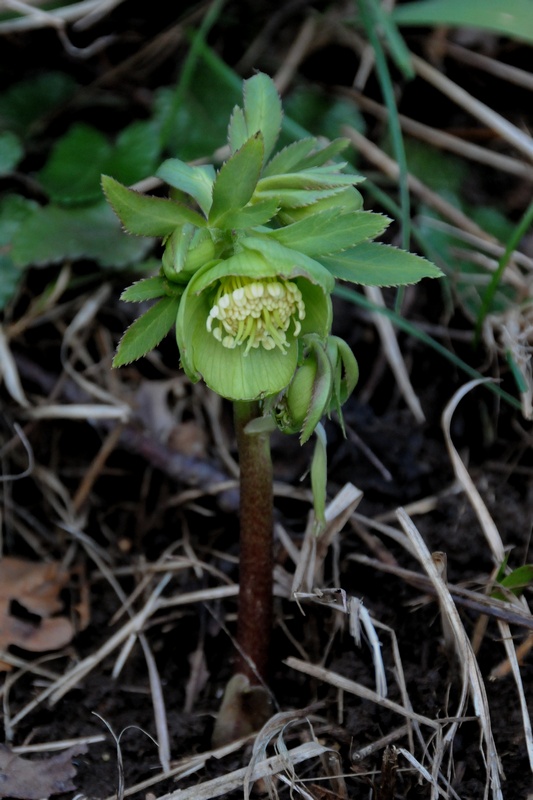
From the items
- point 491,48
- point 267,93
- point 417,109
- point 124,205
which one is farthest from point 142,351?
point 491,48

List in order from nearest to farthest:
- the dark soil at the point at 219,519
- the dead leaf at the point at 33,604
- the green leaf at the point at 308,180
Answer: the green leaf at the point at 308,180 < the dark soil at the point at 219,519 < the dead leaf at the point at 33,604

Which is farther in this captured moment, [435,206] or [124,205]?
[435,206]

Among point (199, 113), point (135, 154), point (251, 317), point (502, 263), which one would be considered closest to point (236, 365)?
point (251, 317)

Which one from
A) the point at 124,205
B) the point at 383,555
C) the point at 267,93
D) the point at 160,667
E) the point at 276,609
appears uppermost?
the point at 267,93

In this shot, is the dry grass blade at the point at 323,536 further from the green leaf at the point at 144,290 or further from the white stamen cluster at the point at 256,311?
the green leaf at the point at 144,290

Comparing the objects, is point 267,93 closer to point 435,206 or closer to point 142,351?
point 142,351

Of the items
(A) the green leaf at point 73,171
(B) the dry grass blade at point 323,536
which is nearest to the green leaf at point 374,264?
(B) the dry grass blade at point 323,536

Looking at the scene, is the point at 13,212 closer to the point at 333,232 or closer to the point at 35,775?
the point at 333,232
